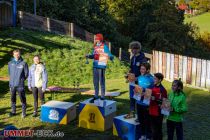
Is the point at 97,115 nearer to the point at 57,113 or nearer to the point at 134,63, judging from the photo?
the point at 57,113

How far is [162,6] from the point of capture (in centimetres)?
4406

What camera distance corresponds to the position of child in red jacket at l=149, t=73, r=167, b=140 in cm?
838

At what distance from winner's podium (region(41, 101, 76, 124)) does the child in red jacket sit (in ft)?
10.3

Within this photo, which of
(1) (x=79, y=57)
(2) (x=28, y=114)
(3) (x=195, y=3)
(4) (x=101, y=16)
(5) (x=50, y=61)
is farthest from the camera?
(3) (x=195, y=3)

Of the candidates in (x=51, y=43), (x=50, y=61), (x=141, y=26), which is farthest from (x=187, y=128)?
(x=141, y=26)

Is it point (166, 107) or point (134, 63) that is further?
point (134, 63)

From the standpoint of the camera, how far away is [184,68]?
17578mm

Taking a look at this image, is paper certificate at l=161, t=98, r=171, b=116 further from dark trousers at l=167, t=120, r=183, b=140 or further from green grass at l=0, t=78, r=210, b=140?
green grass at l=0, t=78, r=210, b=140

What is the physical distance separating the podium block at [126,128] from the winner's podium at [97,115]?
52 centimetres

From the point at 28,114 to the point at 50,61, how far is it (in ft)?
31.9

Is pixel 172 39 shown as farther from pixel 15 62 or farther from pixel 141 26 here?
pixel 15 62

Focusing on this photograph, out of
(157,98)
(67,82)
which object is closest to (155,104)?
(157,98)

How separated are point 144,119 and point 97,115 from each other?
181 cm

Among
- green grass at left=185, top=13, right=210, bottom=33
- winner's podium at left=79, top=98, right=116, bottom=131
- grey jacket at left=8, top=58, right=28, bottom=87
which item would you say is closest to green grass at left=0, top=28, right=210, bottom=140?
winner's podium at left=79, top=98, right=116, bottom=131
